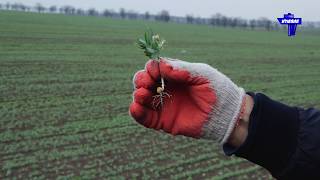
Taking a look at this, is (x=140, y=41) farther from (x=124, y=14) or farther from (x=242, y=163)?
(x=124, y=14)

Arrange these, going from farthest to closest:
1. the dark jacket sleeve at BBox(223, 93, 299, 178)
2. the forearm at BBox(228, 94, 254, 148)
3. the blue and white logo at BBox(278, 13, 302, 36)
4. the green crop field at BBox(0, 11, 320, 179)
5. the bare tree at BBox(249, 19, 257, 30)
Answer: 1. the bare tree at BBox(249, 19, 257, 30)
2. the green crop field at BBox(0, 11, 320, 179)
3. the blue and white logo at BBox(278, 13, 302, 36)
4. the forearm at BBox(228, 94, 254, 148)
5. the dark jacket sleeve at BBox(223, 93, 299, 178)

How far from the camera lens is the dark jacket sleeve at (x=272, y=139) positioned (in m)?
1.74

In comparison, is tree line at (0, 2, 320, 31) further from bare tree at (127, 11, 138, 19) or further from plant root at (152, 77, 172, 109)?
plant root at (152, 77, 172, 109)

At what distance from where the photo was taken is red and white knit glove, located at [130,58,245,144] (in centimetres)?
193

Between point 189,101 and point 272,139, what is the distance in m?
0.48

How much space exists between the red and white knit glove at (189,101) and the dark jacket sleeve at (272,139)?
0.42ft

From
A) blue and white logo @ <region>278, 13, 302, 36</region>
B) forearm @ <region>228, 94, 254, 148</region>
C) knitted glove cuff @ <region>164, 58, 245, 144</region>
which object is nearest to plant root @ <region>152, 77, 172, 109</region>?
knitted glove cuff @ <region>164, 58, 245, 144</region>

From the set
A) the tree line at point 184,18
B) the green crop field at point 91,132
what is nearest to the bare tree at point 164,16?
the tree line at point 184,18

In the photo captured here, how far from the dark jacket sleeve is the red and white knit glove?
0.13 metres

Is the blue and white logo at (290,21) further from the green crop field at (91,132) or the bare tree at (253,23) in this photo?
the bare tree at (253,23)

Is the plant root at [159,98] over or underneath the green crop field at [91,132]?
over

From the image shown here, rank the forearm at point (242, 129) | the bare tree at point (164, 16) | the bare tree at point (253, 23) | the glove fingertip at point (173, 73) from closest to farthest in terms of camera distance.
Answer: the forearm at point (242, 129) < the glove fingertip at point (173, 73) < the bare tree at point (253, 23) < the bare tree at point (164, 16)

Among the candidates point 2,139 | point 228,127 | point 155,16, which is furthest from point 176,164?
point 155,16

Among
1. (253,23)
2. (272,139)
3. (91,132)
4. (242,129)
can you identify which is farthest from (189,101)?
(253,23)
